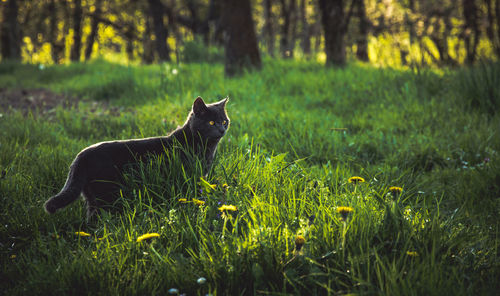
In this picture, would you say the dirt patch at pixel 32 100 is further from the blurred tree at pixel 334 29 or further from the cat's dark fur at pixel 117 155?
the blurred tree at pixel 334 29

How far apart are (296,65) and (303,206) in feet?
21.1

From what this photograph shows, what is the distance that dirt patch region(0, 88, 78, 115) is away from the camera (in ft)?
20.6

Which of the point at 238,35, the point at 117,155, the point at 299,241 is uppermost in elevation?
the point at 238,35

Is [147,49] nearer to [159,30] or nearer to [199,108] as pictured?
[159,30]

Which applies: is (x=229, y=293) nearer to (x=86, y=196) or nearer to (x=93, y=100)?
(x=86, y=196)

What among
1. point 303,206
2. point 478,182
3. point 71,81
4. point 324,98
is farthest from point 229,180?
point 71,81

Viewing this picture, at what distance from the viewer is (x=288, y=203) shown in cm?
253

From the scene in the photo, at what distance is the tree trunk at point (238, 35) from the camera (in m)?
8.00

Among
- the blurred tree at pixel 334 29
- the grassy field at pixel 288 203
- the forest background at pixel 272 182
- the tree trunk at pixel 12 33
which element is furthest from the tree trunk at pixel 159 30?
the grassy field at pixel 288 203

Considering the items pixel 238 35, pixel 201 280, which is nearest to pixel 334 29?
pixel 238 35

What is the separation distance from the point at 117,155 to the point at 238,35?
19.5 feet

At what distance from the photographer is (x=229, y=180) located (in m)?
2.90

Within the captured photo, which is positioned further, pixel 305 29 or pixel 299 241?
pixel 305 29

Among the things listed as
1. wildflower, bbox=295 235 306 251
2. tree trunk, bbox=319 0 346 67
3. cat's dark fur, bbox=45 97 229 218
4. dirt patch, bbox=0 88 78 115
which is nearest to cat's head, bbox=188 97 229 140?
cat's dark fur, bbox=45 97 229 218
